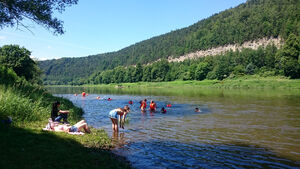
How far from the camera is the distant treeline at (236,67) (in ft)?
278

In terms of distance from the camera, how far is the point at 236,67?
123m

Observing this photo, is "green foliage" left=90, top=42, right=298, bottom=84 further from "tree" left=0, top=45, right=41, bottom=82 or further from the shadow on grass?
the shadow on grass

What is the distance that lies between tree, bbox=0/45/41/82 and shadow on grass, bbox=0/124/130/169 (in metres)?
44.1

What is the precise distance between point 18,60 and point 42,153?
47.3 metres

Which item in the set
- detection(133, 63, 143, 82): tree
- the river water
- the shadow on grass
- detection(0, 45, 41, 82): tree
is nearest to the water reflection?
the river water

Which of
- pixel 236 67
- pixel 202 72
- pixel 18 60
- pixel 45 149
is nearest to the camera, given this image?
pixel 45 149

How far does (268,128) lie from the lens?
→ 17.6m

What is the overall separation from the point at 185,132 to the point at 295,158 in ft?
23.6

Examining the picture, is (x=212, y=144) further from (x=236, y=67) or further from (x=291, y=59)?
(x=236, y=67)

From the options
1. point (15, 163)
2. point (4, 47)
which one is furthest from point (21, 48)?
point (15, 163)

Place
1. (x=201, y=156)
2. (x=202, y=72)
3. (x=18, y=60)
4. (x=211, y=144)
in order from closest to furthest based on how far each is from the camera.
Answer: (x=201, y=156)
(x=211, y=144)
(x=18, y=60)
(x=202, y=72)

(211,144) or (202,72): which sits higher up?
(202,72)

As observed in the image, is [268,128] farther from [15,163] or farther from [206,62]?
[206,62]

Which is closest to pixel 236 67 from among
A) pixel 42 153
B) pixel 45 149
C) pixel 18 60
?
pixel 18 60
